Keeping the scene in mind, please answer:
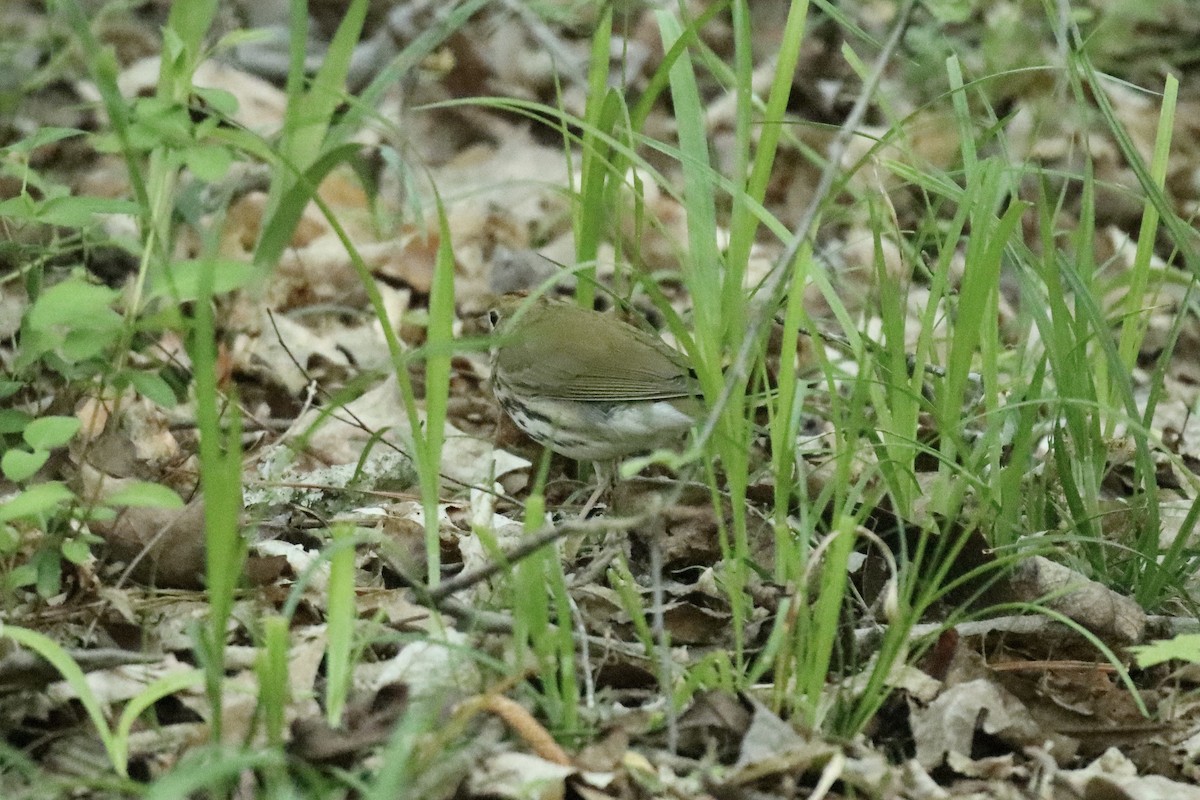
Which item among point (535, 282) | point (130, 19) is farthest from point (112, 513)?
point (130, 19)

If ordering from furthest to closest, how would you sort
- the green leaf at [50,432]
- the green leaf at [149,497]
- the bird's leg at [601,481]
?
the bird's leg at [601,481] → the green leaf at [50,432] → the green leaf at [149,497]

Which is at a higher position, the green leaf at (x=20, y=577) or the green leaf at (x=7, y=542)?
the green leaf at (x=7, y=542)

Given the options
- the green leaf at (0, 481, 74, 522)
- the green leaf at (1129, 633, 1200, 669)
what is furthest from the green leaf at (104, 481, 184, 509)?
the green leaf at (1129, 633, 1200, 669)

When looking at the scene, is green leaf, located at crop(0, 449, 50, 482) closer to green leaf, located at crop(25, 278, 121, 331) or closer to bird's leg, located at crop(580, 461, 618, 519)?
green leaf, located at crop(25, 278, 121, 331)

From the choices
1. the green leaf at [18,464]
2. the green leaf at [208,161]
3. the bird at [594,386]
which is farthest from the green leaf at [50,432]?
the bird at [594,386]

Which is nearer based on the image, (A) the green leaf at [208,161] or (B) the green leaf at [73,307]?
(B) the green leaf at [73,307]

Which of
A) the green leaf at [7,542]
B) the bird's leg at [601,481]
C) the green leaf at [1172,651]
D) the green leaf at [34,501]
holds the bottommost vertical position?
the bird's leg at [601,481]

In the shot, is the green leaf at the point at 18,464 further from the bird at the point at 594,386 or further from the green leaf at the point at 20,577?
the bird at the point at 594,386

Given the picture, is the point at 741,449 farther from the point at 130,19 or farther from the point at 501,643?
→ the point at 130,19
